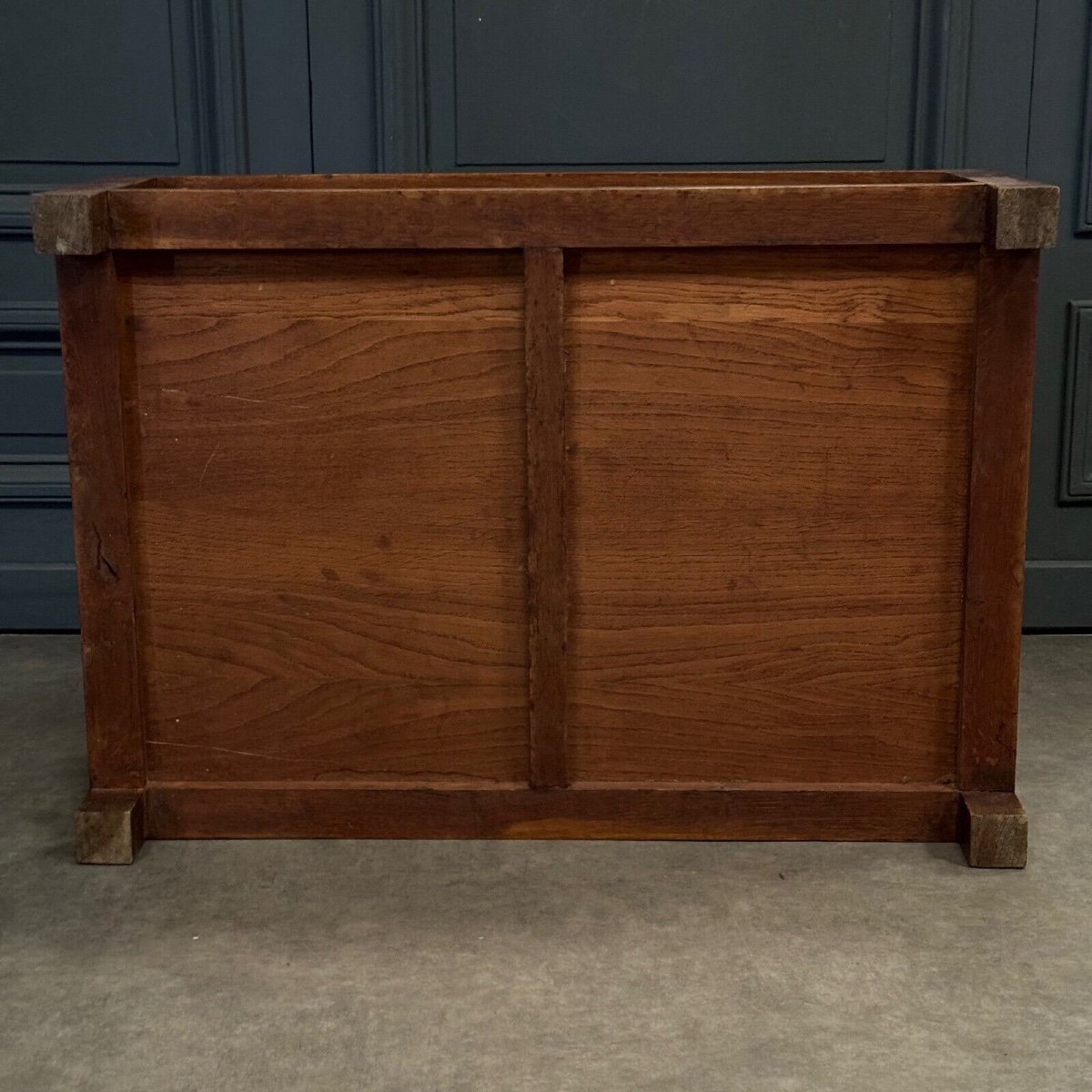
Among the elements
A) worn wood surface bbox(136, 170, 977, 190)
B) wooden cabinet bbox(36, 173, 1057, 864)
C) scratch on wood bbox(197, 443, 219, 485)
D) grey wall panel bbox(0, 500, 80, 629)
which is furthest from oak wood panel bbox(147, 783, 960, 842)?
grey wall panel bbox(0, 500, 80, 629)

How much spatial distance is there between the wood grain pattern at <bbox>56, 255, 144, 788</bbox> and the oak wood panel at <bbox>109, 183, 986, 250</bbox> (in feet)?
0.37

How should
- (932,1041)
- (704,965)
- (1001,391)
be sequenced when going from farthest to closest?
(1001,391)
(704,965)
(932,1041)

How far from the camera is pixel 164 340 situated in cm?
194

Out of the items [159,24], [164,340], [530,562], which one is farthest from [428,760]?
[159,24]

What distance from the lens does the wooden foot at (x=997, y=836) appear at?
6.35 ft

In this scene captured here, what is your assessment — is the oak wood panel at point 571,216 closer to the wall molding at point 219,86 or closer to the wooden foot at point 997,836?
the wooden foot at point 997,836

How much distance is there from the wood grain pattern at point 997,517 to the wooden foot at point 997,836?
0.04 meters

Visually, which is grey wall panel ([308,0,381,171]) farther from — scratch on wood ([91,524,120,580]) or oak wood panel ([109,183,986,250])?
scratch on wood ([91,524,120,580])

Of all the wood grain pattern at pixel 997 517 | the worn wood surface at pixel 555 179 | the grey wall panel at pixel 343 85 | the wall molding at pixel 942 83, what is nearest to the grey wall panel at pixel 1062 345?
the wall molding at pixel 942 83

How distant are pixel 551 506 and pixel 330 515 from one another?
0.27 meters

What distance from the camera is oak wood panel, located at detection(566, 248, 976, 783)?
6.24 ft

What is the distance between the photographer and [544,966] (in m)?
1.71

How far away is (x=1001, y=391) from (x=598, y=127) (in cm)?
112

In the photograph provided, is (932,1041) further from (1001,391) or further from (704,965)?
(1001,391)
